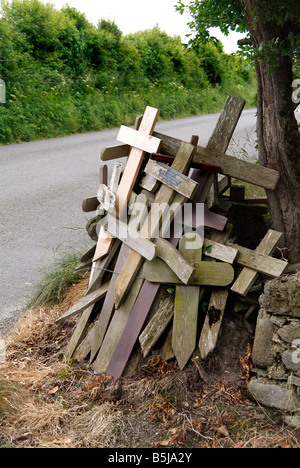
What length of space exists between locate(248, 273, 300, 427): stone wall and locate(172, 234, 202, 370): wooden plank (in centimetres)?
43

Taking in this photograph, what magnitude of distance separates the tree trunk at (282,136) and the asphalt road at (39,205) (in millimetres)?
1526

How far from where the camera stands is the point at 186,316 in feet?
10.6

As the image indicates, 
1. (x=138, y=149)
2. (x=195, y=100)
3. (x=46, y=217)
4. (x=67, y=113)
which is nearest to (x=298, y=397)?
(x=138, y=149)

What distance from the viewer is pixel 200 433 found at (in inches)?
110

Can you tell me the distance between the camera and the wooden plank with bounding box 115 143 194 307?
335 centimetres

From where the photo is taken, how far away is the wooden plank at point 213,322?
3.16 meters

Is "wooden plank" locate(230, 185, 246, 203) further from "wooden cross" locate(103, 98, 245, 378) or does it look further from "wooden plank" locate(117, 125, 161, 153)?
"wooden plank" locate(117, 125, 161, 153)

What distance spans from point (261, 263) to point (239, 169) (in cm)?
68

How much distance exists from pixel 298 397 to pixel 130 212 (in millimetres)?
1667

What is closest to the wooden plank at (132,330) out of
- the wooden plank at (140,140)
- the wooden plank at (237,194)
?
the wooden plank at (140,140)

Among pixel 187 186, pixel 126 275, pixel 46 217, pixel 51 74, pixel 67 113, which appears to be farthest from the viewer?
pixel 51 74

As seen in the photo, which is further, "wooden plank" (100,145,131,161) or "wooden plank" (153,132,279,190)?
"wooden plank" (100,145,131,161)
